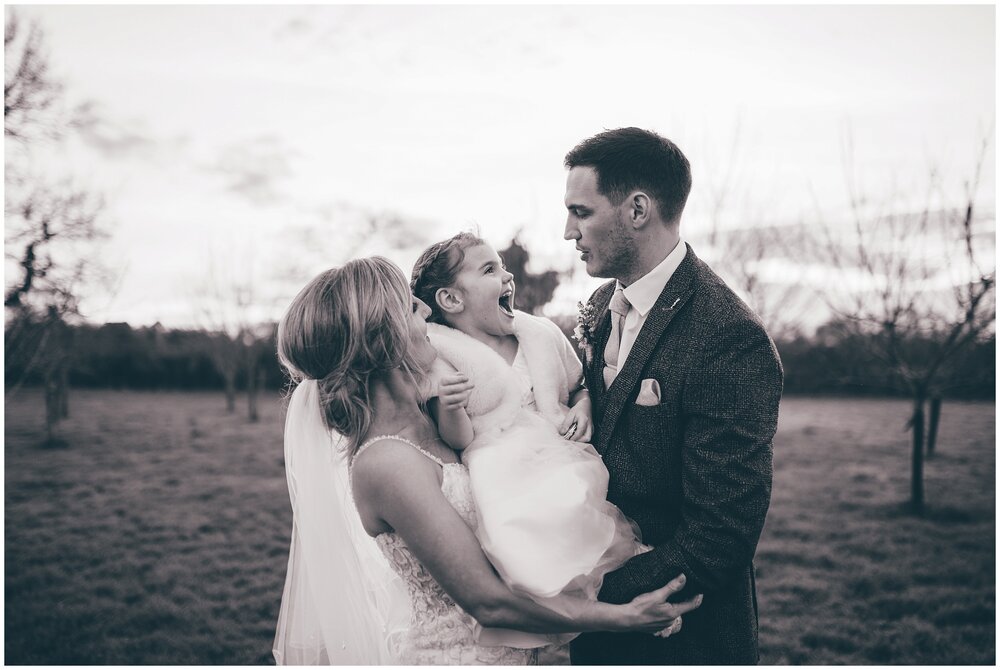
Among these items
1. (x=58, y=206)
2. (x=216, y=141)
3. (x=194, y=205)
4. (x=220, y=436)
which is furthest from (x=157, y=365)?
(x=58, y=206)

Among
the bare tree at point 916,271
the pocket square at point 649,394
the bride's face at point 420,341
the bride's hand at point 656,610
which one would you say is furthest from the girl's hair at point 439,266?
the bare tree at point 916,271

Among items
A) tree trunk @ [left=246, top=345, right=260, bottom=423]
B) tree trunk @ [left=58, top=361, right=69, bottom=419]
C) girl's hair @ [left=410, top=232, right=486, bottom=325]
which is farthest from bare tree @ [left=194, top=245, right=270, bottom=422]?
girl's hair @ [left=410, top=232, right=486, bottom=325]

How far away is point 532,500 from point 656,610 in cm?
56

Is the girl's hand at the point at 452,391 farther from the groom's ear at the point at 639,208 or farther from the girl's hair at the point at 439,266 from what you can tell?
the groom's ear at the point at 639,208

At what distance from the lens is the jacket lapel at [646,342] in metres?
2.42

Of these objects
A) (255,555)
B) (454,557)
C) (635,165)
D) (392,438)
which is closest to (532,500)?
(454,557)

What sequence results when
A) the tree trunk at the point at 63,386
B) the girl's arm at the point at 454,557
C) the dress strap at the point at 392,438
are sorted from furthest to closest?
1. the tree trunk at the point at 63,386
2. the dress strap at the point at 392,438
3. the girl's arm at the point at 454,557

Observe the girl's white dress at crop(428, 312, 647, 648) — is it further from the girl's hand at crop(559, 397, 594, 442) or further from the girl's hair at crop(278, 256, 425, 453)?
the girl's hair at crop(278, 256, 425, 453)

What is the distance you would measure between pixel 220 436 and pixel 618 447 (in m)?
16.6

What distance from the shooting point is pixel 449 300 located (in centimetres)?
284

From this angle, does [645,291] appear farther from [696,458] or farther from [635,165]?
[696,458]

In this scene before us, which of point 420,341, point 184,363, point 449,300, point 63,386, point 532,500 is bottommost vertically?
point 184,363

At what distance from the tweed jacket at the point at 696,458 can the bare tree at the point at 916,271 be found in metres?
6.55

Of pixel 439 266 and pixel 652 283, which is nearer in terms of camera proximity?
pixel 652 283
